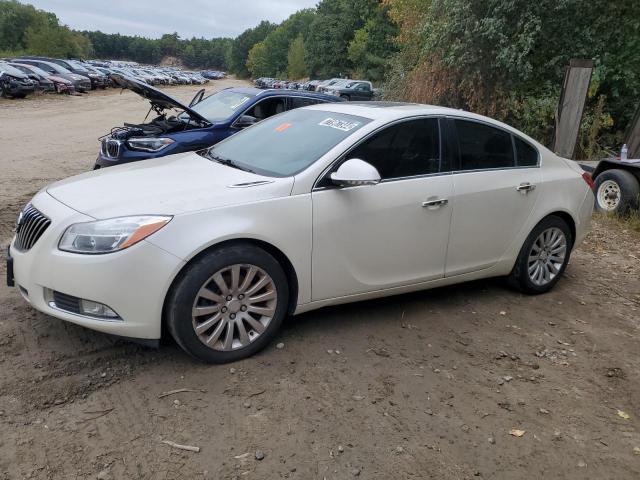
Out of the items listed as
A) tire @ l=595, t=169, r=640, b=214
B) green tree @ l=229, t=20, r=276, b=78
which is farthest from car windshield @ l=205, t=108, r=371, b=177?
green tree @ l=229, t=20, r=276, b=78

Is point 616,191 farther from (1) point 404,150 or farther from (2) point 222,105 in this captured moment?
(2) point 222,105

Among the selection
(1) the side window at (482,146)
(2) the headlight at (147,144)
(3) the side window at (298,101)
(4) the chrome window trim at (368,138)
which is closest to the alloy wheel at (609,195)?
(1) the side window at (482,146)

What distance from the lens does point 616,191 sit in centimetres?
806

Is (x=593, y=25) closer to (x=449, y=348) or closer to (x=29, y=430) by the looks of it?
(x=449, y=348)

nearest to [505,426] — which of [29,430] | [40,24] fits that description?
[29,430]

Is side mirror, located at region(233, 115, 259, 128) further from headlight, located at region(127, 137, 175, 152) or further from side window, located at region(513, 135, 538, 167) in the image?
side window, located at region(513, 135, 538, 167)

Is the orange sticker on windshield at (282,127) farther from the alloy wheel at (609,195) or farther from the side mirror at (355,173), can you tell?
the alloy wheel at (609,195)

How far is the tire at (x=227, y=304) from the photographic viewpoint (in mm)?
3312

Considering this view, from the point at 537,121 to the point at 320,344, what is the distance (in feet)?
41.7

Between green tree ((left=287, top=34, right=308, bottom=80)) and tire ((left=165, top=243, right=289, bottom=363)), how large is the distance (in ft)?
287

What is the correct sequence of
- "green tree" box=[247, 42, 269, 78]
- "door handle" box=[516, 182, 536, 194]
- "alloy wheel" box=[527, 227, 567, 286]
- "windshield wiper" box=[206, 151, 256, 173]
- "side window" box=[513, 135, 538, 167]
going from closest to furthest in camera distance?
1. "windshield wiper" box=[206, 151, 256, 173]
2. "door handle" box=[516, 182, 536, 194]
3. "side window" box=[513, 135, 538, 167]
4. "alloy wheel" box=[527, 227, 567, 286]
5. "green tree" box=[247, 42, 269, 78]

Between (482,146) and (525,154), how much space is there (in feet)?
1.68

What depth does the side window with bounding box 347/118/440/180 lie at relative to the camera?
404 cm

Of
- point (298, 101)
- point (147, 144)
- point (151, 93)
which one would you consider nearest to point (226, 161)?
point (147, 144)
